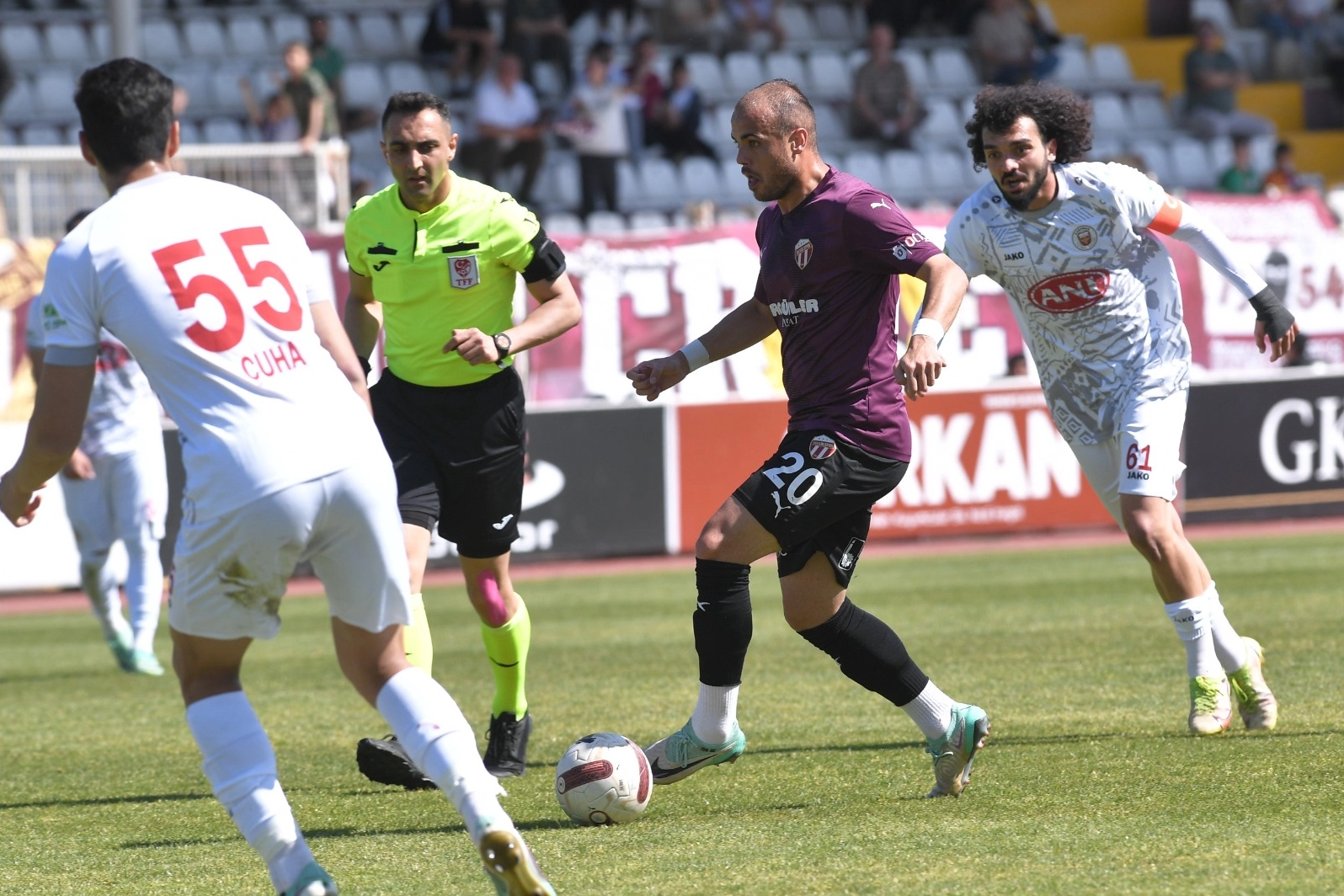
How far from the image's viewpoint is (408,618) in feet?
14.3

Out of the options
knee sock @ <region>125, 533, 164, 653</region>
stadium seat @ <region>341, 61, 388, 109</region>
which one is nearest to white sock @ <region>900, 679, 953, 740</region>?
knee sock @ <region>125, 533, 164, 653</region>

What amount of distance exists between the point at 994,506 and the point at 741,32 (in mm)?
8509

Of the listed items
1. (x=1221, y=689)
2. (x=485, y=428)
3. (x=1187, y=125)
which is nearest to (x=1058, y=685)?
(x=1221, y=689)

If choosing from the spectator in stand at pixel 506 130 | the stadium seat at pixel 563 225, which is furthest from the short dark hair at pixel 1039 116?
the spectator in stand at pixel 506 130

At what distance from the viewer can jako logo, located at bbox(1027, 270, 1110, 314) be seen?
6.65m

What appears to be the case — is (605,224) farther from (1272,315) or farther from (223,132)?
(1272,315)

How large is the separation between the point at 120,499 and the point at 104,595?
1.86ft

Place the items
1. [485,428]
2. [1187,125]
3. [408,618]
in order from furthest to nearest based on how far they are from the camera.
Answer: [1187,125] → [485,428] → [408,618]

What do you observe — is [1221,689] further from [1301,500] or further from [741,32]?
[741,32]

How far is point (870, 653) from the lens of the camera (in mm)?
5645

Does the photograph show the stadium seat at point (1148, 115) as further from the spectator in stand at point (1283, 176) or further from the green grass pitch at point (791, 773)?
the green grass pitch at point (791, 773)

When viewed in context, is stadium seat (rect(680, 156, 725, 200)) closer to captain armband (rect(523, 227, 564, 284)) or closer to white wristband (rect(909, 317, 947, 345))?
captain armband (rect(523, 227, 564, 284))

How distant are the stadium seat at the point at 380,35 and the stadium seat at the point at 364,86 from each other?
0.95 meters

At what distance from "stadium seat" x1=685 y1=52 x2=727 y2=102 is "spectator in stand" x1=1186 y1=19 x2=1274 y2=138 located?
6.31m
